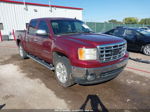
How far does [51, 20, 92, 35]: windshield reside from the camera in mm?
4118

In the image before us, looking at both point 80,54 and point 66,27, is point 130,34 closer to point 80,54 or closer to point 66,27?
point 66,27

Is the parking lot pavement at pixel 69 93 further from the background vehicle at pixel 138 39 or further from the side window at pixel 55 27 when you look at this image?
the background vehicle at pixel 138 39

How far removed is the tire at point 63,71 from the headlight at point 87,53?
491mm

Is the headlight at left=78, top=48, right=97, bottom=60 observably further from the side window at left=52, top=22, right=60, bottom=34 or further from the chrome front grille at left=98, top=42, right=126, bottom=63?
the side window at left=52, top=22, right=60, bottom=34

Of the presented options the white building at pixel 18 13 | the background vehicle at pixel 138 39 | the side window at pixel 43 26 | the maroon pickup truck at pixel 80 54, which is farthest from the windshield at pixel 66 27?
the white building at pixel 18 13

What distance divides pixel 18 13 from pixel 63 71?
16.0 m

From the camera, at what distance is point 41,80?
4.38m

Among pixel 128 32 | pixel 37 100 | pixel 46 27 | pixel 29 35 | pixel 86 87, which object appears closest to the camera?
pixel 37 100

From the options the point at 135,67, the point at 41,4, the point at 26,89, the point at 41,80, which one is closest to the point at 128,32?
the point at 135,67

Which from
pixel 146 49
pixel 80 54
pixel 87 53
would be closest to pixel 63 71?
pixel 80 54

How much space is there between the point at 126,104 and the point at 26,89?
2704mm

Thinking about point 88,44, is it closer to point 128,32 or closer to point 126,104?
point 126,104

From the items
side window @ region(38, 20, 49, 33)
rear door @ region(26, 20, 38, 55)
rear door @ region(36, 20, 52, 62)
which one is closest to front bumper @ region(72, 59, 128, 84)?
rear door @ region(36, 20, 52, 62)

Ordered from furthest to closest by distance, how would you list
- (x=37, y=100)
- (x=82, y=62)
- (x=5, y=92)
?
1. (x=5, y=92)
2. (x=37, y=100)
3. (x=82, y=62)
